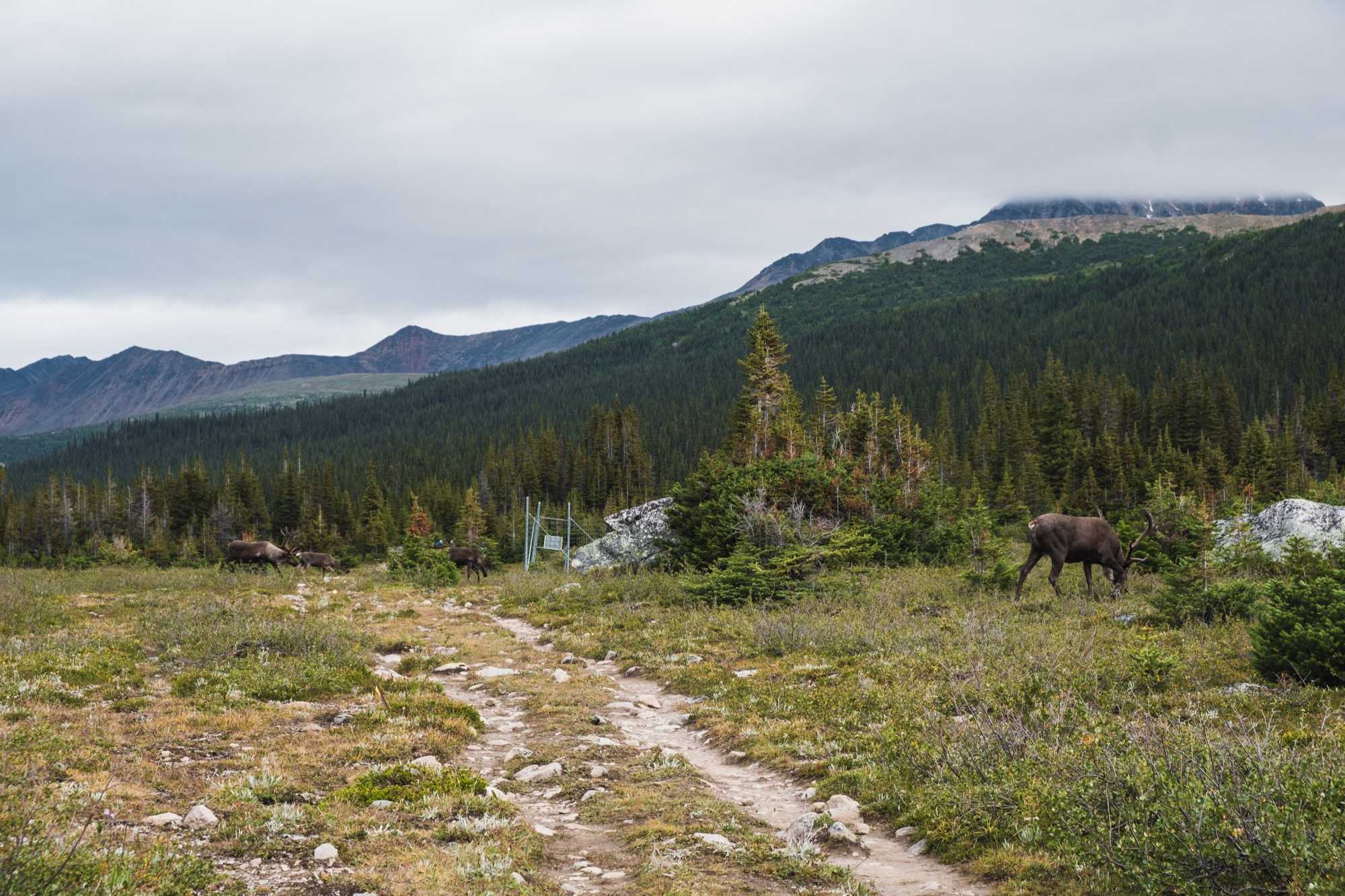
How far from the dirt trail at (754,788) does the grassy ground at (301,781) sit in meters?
0.45

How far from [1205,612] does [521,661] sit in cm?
1462

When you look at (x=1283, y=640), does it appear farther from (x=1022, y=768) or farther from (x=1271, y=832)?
(x=1271, y=832)

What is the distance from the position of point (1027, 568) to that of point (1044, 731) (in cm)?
1399

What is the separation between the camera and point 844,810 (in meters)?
8.29

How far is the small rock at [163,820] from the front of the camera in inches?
289

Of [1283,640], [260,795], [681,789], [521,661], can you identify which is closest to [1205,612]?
[1283,640]

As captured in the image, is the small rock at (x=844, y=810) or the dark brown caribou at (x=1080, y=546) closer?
the small rock at (x=844, y=810)

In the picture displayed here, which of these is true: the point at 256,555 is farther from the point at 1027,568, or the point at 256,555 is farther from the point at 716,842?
the point at 716,842

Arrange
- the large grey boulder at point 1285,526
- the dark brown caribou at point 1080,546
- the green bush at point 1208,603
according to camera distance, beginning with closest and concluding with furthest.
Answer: the green bush at point 1208,603 < the dark brown caribou at point 1080,546 < the large grey boulder at point 1285,526

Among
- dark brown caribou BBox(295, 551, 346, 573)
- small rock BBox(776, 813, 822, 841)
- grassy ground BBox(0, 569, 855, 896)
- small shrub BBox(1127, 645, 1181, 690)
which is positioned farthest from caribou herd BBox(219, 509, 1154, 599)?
dark brown caribou BBox(295, 551, 346, 573)

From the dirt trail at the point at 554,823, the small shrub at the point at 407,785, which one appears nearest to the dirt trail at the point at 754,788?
the dirt trail at the point at 554,823

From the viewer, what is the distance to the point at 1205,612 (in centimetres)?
1591

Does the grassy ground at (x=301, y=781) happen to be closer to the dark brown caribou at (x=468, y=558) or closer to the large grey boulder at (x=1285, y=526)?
the large grey boulder at (x=1285, y=526)

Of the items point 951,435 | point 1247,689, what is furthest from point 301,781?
point 951,435
